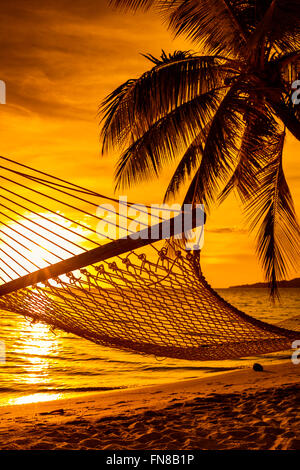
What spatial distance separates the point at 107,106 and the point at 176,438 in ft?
7.58

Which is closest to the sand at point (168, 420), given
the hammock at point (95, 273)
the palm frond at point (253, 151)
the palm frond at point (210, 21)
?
the hammock at point (95, 273)

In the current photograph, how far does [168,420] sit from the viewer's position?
3600 mm

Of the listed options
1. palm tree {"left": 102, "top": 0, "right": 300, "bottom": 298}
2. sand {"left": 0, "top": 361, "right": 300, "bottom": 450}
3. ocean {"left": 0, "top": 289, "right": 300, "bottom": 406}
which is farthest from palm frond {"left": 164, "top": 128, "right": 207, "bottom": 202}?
ocean {"left": 0, "top": 289, "right": 300, "bottom": 406}

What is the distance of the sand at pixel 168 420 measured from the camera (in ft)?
9.35

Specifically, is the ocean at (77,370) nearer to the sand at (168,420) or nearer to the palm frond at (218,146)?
the sand at (168,420)

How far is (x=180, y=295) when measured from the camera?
8.65 ft

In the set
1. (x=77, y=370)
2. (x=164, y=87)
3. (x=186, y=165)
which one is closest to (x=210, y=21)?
(x=164, y=87)

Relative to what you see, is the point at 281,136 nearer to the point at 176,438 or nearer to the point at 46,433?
the point at 176,438

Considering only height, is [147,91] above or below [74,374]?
above

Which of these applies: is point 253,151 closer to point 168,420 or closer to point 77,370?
point 168,420

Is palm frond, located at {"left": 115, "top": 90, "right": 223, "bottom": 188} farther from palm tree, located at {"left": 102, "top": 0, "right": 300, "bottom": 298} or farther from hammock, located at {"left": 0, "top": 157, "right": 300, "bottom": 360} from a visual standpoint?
hammock, located at {"left": 0, "top": 157, "right": 300, "bottom": 360}

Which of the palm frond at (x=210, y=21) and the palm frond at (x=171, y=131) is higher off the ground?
the palm frond at (x=210, y=21)

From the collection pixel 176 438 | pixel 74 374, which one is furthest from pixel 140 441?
pixel 74 374
